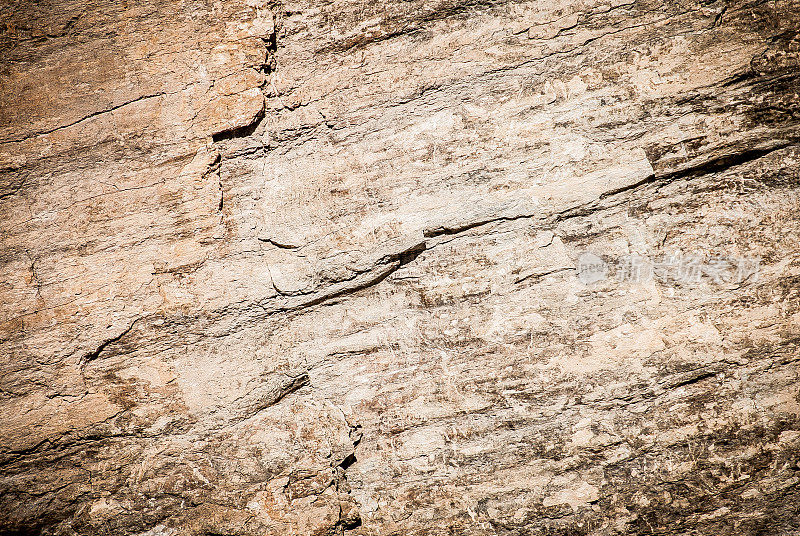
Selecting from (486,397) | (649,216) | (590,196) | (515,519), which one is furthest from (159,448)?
(649,216)

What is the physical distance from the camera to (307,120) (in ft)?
5.29

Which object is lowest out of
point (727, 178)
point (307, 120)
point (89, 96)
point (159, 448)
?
point (159, 448)

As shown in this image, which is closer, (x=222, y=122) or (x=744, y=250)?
(x=744, y=250)

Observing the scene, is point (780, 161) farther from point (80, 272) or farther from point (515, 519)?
Result: point (80, 272)

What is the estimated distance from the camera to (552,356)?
1528mm

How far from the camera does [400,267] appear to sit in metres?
1.59

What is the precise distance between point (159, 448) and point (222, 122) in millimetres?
1434

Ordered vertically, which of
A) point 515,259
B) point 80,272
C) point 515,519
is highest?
point 80,272

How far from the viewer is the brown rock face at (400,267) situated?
1477mm

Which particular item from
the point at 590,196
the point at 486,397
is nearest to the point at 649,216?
the point at 590,196

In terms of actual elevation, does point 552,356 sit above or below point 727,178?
below

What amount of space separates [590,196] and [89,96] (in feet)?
7.25

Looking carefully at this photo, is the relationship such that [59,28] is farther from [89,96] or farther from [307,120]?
[307,120]

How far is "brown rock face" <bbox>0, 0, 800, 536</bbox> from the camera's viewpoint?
1.48 metres
